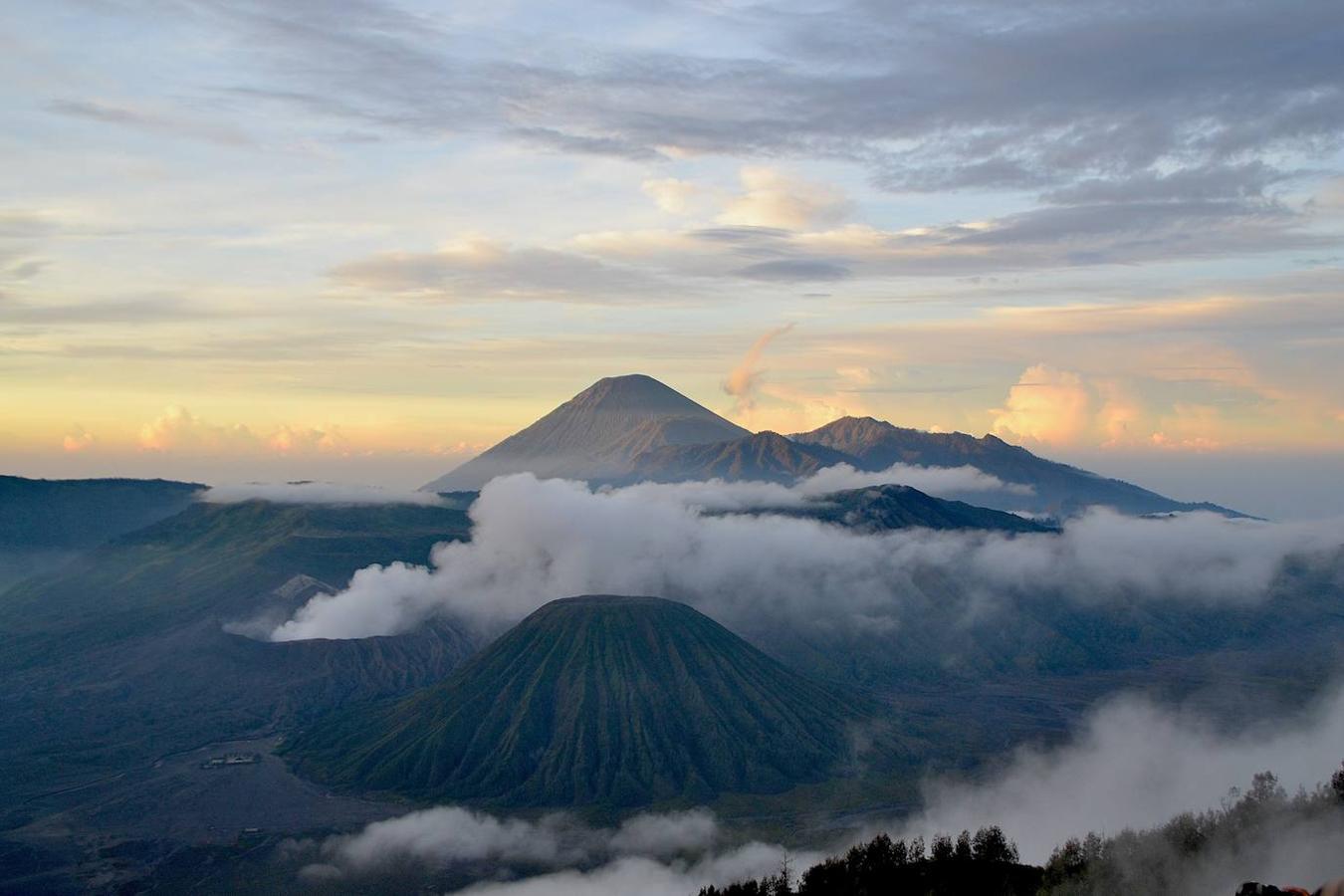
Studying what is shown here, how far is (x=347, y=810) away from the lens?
195500mm

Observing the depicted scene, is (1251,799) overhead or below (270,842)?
overhead

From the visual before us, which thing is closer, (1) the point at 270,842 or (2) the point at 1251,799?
(2) the point at 1251,799

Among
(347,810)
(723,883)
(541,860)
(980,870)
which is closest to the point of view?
(980,870)

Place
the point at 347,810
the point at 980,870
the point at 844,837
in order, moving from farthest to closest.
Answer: the point at 347,810, the point at 844,837, the point at 980,870

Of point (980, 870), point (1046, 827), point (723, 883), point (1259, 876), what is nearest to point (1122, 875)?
point (1259, 876)

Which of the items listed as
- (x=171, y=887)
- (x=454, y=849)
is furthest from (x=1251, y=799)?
(x=171, y=887)

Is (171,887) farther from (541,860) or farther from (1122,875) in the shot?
(1122,875)

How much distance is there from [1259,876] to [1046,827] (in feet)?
273

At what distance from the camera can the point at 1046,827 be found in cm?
17075

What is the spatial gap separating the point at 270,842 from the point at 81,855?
1010 inches

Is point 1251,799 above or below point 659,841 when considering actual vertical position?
above

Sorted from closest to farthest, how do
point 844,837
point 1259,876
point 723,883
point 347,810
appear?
point 1259,876, point 723,883, point 844,837, point 347,810

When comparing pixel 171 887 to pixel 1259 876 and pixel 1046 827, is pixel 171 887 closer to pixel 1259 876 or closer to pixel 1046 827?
pixel 1046 827

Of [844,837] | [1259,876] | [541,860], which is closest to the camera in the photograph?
[1259,876]
